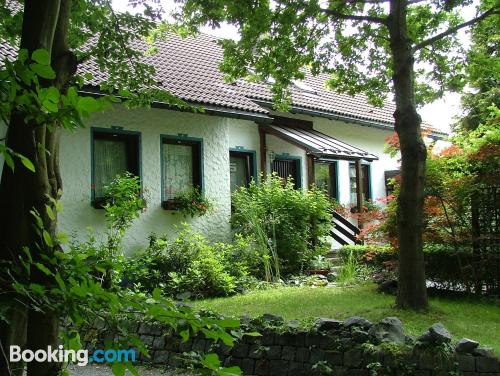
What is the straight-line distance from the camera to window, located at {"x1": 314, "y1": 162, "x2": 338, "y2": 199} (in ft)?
56.5

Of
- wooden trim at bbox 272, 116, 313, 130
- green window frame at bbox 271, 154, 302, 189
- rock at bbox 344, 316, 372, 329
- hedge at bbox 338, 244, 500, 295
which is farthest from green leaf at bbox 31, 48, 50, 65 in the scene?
wooden trim at bbox 272, 116, 313, 130

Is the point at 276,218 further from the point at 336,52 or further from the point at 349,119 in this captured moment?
the point at 349,119

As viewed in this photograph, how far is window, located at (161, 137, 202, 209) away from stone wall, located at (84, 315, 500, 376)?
5886 mm

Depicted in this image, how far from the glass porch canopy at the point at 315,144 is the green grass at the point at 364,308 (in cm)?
465

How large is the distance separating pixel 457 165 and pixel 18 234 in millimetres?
8012

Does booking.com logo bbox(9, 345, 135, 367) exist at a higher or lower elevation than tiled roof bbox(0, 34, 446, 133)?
lower

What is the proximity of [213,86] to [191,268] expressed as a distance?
577cm

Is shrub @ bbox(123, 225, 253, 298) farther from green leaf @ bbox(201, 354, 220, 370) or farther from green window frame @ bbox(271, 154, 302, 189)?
green leaf @ bbox(201, 354, 220, 370)

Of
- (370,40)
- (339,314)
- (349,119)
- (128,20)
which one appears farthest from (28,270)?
(349,119)

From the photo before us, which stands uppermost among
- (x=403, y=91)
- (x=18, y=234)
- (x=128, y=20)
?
(x=128, y=20)

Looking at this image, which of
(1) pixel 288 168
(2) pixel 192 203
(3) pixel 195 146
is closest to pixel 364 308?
(2) pixel 192 203

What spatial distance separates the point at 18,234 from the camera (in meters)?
1.84

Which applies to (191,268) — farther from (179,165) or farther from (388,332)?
(388,332)

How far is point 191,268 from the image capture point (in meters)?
9.59
